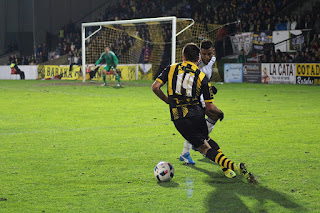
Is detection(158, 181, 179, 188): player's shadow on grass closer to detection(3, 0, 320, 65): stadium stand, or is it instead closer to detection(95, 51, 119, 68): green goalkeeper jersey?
detection(95, 51, 119, 68): green goalkeeper jersey

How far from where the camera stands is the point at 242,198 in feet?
15.3

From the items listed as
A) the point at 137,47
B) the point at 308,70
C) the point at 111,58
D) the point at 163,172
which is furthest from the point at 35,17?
the point at 163,172

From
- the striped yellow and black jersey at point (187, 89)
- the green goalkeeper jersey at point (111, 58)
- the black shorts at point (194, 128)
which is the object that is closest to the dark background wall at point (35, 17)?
the green goalkeeper jersey at point (111, 58)

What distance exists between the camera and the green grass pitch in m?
4.54

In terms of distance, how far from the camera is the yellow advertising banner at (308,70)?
22406mm

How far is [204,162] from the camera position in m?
6.50

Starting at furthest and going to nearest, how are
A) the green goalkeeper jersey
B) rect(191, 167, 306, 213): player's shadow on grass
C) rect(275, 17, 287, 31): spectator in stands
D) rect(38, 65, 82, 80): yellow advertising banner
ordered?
1. rect(38, 65, 82, 80): yellow advertising banner
2. rect(275, 17, 287, 31): spectator in stands
3. the green goalkeeper jersey
4. rect(191, 167, 306, 213): player's shadow on grass

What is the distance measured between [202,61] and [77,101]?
10037 mm

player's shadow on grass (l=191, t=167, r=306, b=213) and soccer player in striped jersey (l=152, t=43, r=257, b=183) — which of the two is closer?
player's shadow on grass (l=191, t=167, r=306, b=213)

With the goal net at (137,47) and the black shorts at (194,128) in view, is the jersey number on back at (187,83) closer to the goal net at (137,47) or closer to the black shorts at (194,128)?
the black shorts at (194,128)

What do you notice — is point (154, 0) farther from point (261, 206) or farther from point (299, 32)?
point (261, 206)

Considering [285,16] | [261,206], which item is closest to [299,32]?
[285,16]

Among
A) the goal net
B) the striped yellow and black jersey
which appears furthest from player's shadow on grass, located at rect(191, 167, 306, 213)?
the goal net

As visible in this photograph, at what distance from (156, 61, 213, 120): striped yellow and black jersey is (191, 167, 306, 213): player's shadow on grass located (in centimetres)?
88
